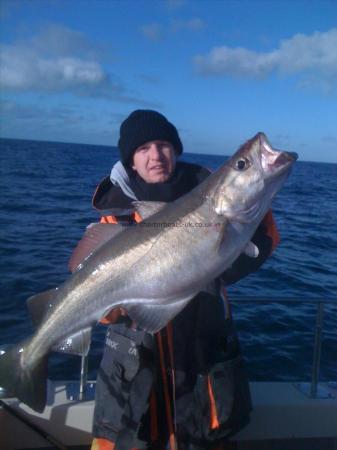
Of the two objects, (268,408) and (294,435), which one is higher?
(268,408)

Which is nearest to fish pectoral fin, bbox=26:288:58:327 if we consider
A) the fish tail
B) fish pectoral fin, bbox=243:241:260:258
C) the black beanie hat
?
the fish tail

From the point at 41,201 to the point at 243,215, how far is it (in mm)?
21292

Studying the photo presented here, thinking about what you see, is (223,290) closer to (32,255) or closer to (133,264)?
(133,264)

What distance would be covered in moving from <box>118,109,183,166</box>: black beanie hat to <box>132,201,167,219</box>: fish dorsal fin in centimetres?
70

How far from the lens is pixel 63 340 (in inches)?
132

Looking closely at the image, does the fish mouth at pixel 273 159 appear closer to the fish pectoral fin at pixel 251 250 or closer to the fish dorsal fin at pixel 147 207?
the fish pectoral fin at pixel 251 250

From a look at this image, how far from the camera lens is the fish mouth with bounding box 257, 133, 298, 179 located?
301 centimetres

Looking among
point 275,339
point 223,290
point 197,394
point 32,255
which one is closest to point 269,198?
point 223,290

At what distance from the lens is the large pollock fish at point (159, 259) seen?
10.2 feet

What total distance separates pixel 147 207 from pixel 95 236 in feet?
1.63

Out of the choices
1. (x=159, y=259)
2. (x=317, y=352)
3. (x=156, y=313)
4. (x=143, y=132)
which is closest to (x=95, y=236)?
(x=159, y=259)

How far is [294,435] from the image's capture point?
15.4 ft

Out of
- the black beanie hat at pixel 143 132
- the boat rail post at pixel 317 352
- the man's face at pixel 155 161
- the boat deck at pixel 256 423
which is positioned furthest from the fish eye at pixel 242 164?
the boat deck at pixel 256 423

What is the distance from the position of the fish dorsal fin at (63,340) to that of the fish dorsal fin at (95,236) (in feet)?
1.04
